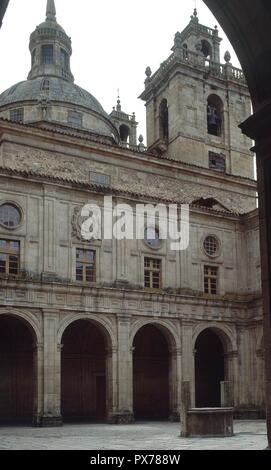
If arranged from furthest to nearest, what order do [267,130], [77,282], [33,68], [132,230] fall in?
[33,68] < [132,230] < [77,282] < [267,130]

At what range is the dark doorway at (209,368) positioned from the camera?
4128cm

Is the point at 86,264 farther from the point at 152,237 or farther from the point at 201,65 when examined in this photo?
the point at 201,65

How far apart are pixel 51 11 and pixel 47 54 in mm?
5281

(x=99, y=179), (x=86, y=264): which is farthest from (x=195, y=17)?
(x=86, y=264)

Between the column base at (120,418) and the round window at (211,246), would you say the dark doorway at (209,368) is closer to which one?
the round window at (211,246)

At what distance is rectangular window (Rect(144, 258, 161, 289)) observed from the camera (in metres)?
36.4

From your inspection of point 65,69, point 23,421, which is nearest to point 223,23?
point 23,421

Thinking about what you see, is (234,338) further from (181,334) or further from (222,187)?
(222,187)

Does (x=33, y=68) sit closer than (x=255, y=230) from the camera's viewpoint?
No

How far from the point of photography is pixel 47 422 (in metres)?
31.0

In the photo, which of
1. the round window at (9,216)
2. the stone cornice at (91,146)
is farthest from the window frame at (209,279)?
the round window at (9,216)

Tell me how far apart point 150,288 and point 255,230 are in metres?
8.20

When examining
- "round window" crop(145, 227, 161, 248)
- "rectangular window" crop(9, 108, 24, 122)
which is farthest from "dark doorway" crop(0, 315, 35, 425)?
"rectangular window" crop(9, 108, 24, 122)

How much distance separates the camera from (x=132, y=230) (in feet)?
118
